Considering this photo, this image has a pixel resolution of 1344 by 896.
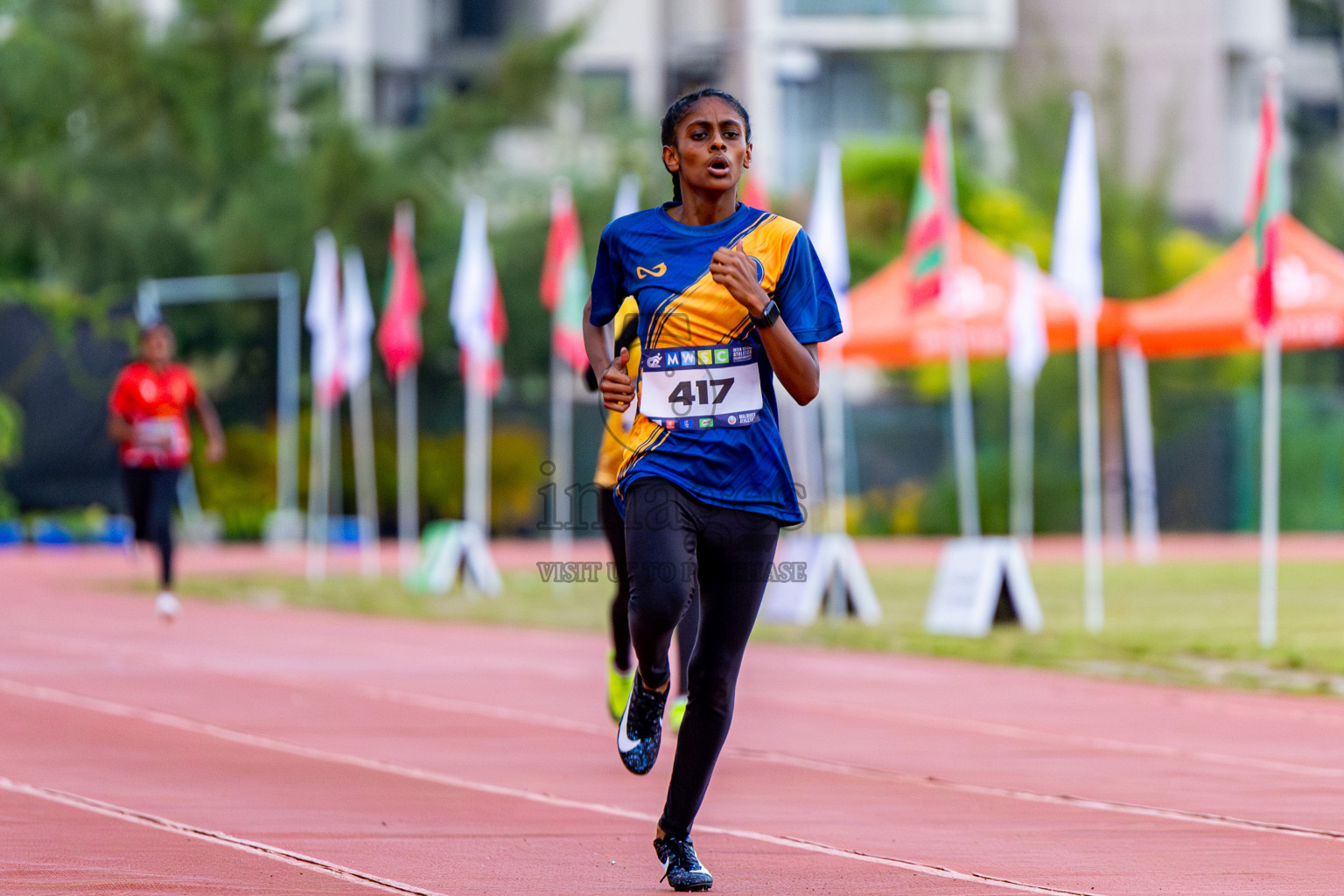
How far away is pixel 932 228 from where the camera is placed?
17500mm

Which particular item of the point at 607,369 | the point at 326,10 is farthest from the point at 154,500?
the point at 326,10

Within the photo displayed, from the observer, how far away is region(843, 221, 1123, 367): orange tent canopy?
2516cm

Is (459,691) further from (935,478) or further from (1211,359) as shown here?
(1211,359)

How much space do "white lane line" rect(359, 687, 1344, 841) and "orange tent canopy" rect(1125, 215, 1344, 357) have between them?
14157 mm

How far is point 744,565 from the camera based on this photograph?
568 cm

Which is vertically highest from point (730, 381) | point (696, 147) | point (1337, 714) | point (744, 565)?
point (696, 147)

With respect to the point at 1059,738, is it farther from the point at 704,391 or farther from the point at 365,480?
the point at 365,480

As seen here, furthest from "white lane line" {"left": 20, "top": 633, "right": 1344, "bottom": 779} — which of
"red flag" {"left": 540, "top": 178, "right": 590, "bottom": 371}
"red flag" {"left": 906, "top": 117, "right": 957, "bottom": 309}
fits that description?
"red flag" {"left": 540, "top": 178, "right": 590, "bottom": 371}

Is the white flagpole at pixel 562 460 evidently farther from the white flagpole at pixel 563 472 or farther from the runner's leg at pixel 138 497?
the runner's leg at pixel 138 497

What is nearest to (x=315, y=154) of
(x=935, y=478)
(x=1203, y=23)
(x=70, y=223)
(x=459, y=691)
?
(x=70, y=223)

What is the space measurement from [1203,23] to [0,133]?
32971 millimetres

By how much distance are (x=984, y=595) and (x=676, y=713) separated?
7.44 meters

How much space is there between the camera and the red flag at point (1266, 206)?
14.4m

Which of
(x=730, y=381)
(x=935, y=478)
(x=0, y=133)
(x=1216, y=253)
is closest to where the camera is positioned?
(x=730, y=381)
